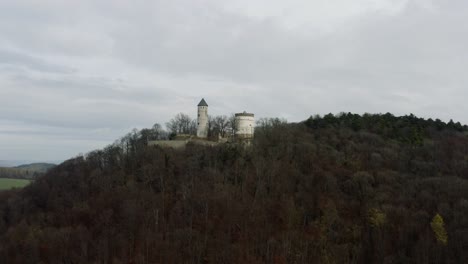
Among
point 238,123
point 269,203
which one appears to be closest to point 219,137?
point 238,123

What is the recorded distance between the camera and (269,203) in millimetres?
42281

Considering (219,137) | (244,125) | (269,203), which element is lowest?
(269,203)

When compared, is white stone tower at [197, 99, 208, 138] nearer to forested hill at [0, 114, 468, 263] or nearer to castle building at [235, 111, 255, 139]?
castle building at [235, 111, 255, 139]

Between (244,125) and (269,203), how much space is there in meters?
12.4

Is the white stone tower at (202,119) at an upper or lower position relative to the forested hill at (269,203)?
upper

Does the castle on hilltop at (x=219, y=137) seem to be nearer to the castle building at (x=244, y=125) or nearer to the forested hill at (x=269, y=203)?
the castle building at (x=244, y=125)

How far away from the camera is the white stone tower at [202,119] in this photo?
51.0m

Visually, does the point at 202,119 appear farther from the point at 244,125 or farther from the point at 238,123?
the point at 244,125

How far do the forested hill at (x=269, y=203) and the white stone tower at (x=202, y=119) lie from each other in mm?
4575

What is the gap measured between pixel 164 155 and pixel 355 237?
786 inches

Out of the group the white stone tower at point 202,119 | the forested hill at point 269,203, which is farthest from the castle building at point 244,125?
the white stone tower at point 202,119

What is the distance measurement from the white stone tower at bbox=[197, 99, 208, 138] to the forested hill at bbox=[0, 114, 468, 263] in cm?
457

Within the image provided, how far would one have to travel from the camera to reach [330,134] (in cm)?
5022

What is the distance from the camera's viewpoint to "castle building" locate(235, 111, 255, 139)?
51938 mm
